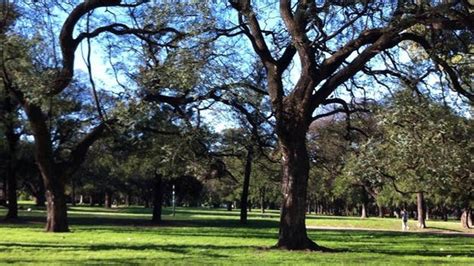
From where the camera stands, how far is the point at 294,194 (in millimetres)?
17984

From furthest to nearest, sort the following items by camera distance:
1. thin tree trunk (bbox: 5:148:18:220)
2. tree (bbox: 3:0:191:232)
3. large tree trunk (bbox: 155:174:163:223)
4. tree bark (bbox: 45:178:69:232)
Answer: large tree trunk (bbox: 155:174:163:223)
thin tree trunk (bbox: 5:148:18:220)
tree bark (bbox: 45:178:69:232)
tree (bbox: 3:0:191:232)

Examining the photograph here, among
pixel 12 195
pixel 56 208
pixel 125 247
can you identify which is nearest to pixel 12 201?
pixel 12 195

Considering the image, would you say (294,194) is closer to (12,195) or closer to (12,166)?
(12,195)

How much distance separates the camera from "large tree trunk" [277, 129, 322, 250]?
17.8 metres

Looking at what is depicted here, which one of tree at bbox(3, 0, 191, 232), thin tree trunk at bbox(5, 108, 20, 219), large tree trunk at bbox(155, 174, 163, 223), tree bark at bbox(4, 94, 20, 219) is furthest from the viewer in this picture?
large tree trunk at bbox(155, 174, 163, 223)

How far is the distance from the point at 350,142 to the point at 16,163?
2611 cm

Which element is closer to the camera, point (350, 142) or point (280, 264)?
point (280, 264)

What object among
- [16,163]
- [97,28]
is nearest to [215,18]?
[97,28]

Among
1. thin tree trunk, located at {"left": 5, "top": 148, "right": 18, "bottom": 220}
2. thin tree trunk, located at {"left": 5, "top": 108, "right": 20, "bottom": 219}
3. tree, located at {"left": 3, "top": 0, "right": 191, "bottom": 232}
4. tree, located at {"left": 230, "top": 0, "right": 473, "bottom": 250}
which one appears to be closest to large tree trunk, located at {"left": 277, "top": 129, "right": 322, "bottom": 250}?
tree, located at {"left": 230, "top": 0, "right": 473, "bottom": 250}

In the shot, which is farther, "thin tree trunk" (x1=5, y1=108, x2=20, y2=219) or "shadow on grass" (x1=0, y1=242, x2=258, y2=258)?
"thin tree trunk" (x1=5, y1=108, x2=20, y2=219)

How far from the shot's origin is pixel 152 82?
67.8 ft

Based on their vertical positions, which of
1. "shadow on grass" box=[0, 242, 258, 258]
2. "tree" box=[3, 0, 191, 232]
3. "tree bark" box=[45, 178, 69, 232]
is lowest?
"shadow on grass" box=[0, 242, 258, 258]

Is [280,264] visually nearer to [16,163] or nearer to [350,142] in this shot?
[350,142]

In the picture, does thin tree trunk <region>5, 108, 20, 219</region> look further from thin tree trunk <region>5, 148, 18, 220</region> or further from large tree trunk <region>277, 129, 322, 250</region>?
large tree trunk <region>277, 129, 322, 250</region>
